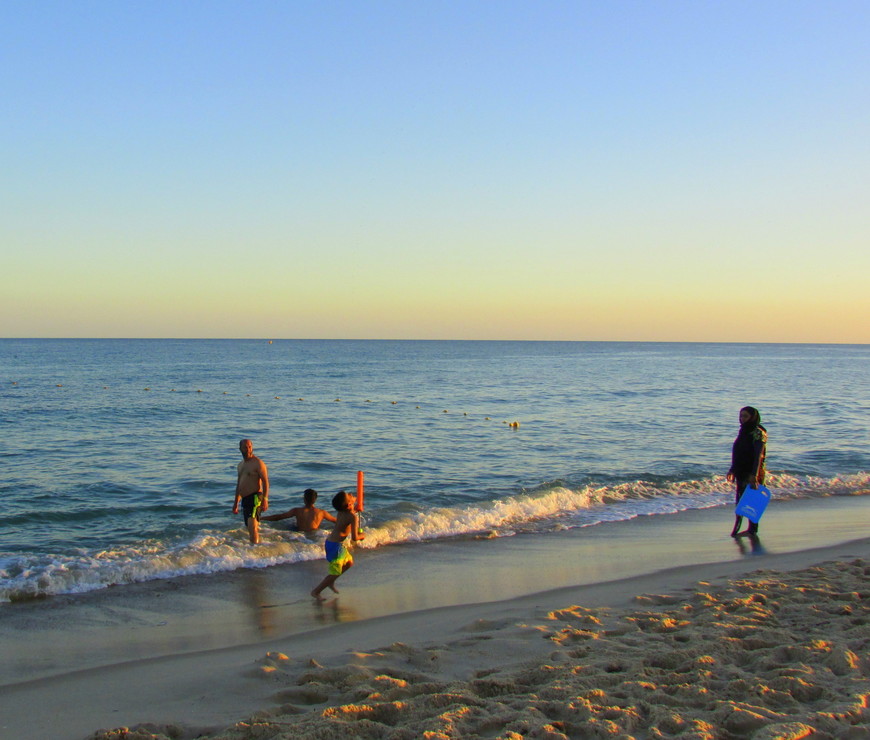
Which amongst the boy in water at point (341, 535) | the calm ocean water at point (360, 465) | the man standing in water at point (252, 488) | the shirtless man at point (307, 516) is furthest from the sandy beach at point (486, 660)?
the calm ocean water at point (360, 465)

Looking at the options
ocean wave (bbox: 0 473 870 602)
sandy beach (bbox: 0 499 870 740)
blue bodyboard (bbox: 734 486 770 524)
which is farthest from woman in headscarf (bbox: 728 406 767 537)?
ocean wave (bbox: 0 473 870 602)

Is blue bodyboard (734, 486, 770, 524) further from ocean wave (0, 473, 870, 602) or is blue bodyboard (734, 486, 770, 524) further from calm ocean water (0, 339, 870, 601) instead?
calm ocean water (0, 339, 870, 601)

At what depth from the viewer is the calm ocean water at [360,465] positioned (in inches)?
418

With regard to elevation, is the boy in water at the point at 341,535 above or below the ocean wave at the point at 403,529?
above

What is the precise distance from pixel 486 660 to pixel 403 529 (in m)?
5.92

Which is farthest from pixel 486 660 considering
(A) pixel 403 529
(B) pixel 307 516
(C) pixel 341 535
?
(A) pixel 403 529

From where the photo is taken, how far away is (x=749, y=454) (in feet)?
35.3

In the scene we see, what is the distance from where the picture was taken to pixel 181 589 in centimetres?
852

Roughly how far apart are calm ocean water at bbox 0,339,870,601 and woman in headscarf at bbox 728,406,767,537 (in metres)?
2.72

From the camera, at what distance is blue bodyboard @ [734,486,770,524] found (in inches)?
425

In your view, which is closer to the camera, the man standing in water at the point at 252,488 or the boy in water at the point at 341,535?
the boy in water at the point at 341,535

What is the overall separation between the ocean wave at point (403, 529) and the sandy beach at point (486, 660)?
0.54 metres

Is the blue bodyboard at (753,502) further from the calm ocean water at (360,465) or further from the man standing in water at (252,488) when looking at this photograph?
the man standing in water at (252,488)

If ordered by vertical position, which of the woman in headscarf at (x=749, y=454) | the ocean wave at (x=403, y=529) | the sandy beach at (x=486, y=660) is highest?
the woman in headscarf at (x=749, y=454)
